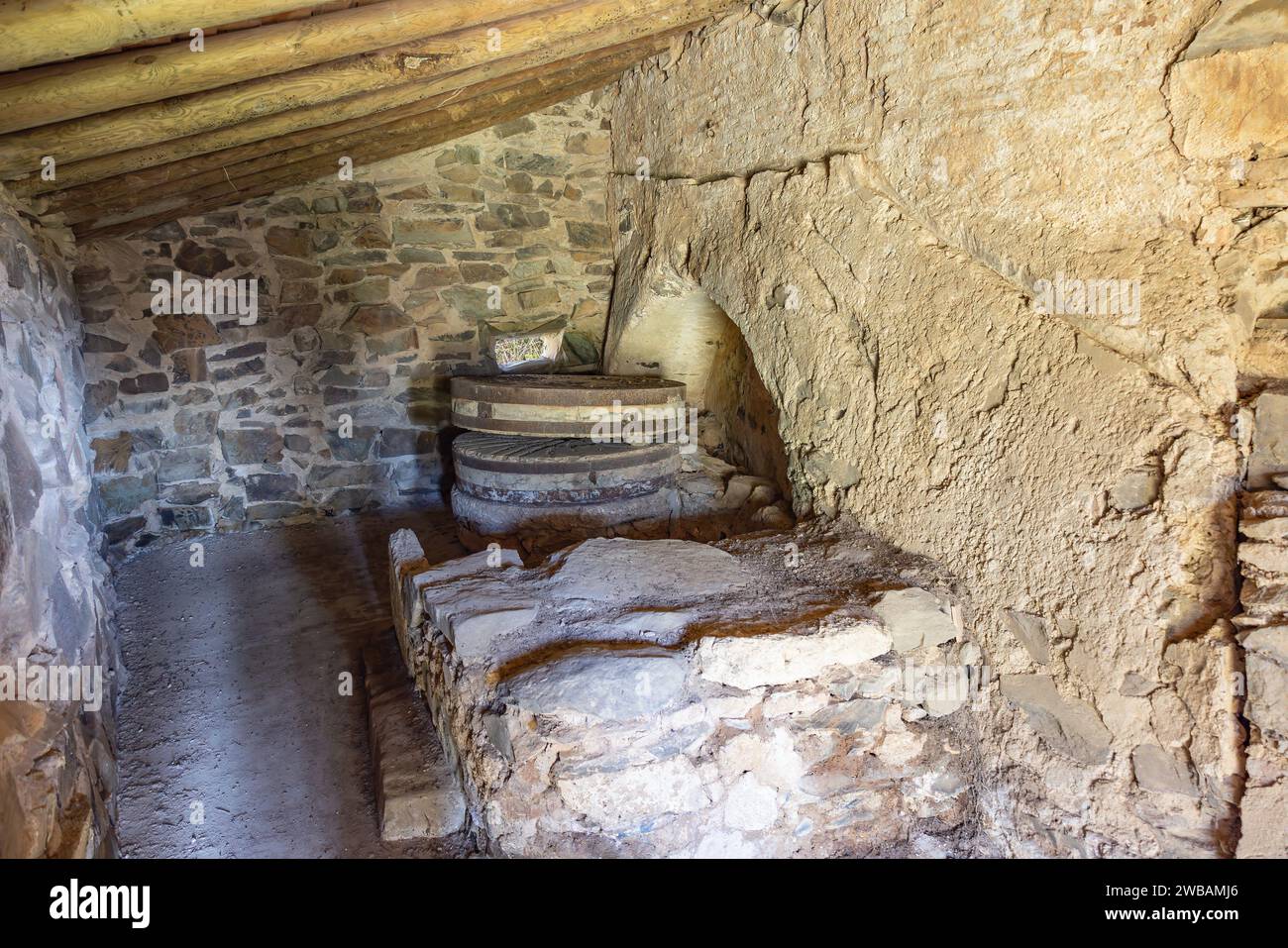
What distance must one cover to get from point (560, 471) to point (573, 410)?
11.1 inches

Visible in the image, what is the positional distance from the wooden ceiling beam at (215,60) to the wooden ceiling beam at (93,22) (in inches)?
5.7

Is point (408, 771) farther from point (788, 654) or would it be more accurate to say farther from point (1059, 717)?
point (1059, 717)

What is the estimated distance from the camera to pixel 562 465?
3.43 m

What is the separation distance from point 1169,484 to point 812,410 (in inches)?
53.7

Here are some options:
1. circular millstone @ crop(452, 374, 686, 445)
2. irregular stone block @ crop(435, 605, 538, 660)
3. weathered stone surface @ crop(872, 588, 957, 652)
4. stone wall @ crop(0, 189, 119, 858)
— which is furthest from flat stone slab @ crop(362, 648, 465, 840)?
weathered stone surface @ crop(872, 588, 957, 652)

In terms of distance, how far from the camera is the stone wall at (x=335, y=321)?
14.3ft

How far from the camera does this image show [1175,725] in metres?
2.00

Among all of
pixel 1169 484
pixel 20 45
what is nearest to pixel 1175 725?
pixel 1169 484

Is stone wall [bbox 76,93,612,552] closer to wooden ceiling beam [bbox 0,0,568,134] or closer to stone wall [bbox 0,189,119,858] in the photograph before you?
stone wall [bbox 0,189,119,858]

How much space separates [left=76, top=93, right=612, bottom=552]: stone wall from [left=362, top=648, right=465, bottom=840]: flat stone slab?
2.23m

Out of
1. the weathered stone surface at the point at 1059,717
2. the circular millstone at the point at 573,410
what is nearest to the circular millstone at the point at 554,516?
the circular millstone at the point at 573,410

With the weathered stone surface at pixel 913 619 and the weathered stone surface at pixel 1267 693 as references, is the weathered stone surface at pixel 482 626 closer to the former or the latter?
the weathered stone surface at pixel 913 619

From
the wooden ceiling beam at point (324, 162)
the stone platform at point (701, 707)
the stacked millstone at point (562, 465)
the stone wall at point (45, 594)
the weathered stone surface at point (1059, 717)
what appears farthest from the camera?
the wooden ceiling beam at point (324, 162)

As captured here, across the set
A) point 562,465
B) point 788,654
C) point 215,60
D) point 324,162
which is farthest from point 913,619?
point 324,162
